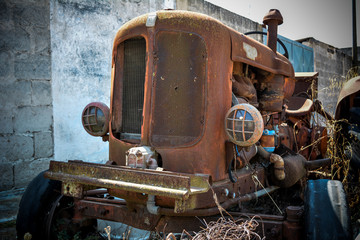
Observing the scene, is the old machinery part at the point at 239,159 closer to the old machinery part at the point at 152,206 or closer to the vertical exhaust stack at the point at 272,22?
the old machinery part at the point at 152,206

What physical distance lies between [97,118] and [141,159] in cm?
75

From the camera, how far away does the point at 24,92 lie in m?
4.01

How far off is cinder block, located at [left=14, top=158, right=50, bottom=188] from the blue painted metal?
20.5 ft

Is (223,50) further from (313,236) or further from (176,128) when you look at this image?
(313,236)

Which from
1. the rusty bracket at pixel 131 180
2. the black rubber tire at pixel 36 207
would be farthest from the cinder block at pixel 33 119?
the rusty bracket at pixel 131 180

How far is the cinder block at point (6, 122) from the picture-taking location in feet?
12.5

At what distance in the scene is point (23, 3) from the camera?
4.02 meters

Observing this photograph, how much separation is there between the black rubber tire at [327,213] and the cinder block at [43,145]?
3.21 m

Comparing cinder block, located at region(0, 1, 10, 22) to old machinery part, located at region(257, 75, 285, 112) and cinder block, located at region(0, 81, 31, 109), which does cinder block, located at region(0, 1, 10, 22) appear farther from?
old machinery part, located at region(257, 75, 285, 112)

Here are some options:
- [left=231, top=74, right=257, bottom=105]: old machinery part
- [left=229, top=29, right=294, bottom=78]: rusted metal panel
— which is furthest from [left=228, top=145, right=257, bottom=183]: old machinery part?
[left=229, top=29, right=294, bottom=78]: rusted metal panel

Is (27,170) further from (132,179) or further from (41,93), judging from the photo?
(132,179)

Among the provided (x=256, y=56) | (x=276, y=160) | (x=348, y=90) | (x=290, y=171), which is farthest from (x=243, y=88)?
(x=348, y=90)

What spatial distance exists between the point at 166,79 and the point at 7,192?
2.63 m

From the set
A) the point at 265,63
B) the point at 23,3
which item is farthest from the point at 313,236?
the point at 23,3
